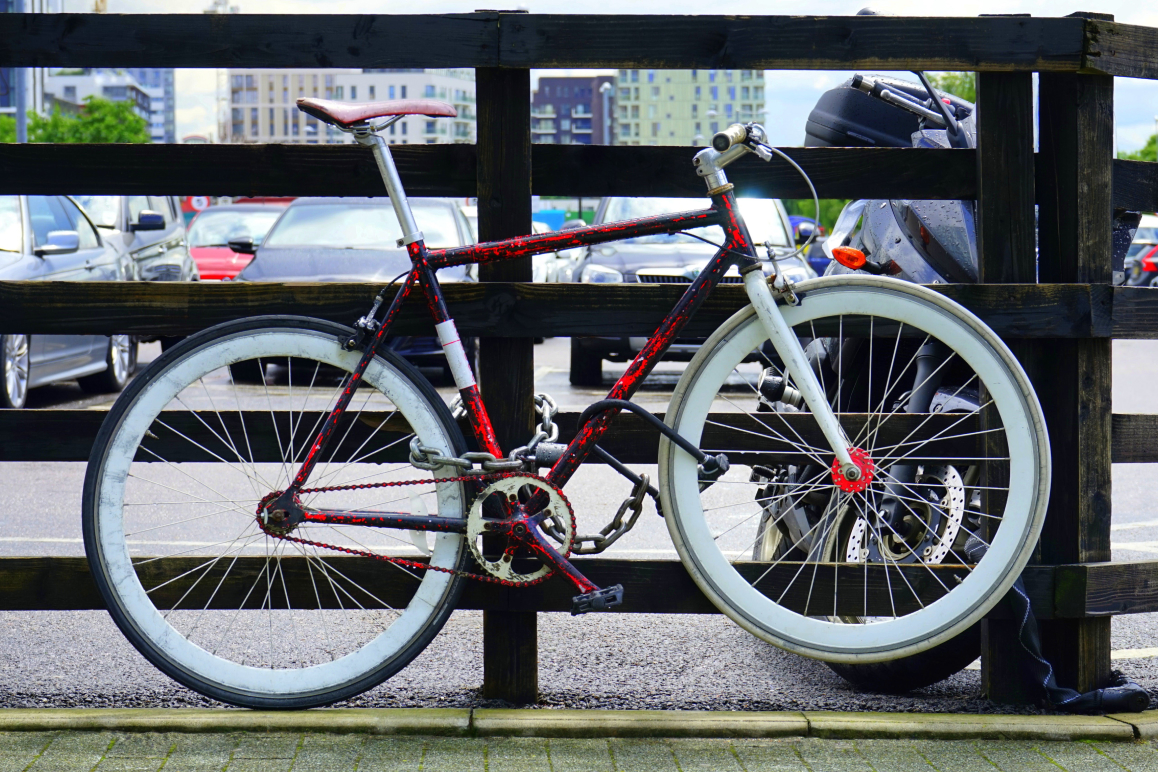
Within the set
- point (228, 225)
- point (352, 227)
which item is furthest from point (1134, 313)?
point (228, 225)

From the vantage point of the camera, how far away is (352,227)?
36.9ft

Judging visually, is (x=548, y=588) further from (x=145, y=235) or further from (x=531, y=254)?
(x=145, y=235)

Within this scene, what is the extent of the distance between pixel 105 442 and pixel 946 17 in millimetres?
2203

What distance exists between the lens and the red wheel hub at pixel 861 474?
9.14 feet

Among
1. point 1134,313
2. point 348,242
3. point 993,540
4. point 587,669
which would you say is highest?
point 348,242

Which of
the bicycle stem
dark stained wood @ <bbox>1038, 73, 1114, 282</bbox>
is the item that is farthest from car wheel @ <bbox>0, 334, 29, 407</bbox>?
dark stained wood @ <bbox>1038, 73, 1114, 282</bbox>

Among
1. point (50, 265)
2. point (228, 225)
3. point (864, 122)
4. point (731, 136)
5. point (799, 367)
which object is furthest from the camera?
point (228, 225)

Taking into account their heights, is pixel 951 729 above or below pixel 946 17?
below

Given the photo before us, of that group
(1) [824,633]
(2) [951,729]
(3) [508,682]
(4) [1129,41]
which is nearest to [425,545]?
(3) [508,682]

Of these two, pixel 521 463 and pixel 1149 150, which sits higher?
pixel 1149 150

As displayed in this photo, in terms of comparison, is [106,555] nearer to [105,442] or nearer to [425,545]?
[105,442]

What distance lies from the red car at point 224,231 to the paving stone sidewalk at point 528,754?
1344cm

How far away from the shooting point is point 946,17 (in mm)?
2953

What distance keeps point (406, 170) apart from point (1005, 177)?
1.48m
